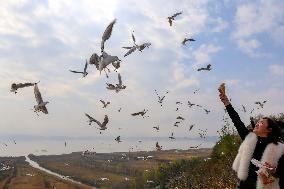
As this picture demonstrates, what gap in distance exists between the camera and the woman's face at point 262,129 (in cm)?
719

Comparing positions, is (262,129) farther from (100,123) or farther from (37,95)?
(100,123)

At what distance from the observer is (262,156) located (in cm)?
729

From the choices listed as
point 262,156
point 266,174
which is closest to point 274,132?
point 262,156

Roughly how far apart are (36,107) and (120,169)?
15132cm

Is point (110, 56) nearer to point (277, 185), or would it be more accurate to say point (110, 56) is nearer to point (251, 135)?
point (251, 135)

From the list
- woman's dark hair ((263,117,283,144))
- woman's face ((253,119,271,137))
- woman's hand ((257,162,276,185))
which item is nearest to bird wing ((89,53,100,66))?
woman's face ((253,119,271,137))

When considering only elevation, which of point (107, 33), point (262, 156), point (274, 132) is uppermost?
point (107, 33)

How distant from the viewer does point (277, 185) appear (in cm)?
712

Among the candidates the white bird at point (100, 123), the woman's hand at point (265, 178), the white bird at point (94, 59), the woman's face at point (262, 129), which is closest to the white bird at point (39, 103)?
the white bird at point (94, 59)

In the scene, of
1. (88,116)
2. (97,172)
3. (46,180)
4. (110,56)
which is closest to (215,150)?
(88,116)

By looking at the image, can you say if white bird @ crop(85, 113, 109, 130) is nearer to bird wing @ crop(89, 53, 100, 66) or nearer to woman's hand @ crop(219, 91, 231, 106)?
bird wing @ crop(89, 53, 100, 66)

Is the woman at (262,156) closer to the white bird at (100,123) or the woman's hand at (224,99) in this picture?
the woman's hand at (224,99)

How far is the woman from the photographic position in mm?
7078

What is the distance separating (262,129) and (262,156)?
469 millimetres
